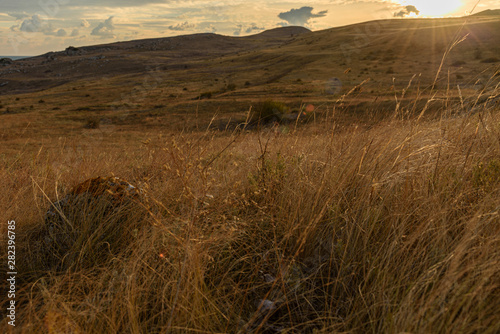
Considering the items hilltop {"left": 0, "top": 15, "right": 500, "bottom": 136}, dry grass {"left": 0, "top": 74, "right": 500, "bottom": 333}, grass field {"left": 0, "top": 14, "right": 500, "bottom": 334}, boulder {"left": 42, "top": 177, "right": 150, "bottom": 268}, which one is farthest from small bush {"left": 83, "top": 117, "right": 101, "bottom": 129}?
boulder {"left": 42, "top": 177, "right": 150, "bottom": 268}

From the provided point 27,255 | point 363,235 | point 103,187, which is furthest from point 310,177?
point 27,255

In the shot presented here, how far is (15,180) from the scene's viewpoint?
331 centimetres

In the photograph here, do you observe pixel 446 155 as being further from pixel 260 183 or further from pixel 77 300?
pixel 77 300

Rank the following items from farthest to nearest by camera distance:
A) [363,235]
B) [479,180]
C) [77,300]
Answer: [479,180], [363,235], [77,300]

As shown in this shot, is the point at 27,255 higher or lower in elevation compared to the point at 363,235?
lower

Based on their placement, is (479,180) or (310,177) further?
(310,177)

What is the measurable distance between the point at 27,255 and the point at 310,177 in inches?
74.6

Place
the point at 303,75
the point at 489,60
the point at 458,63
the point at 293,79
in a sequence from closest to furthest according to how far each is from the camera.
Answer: the point at 489,60
the point at 458,63
the point at 293,79
the point at 303,75

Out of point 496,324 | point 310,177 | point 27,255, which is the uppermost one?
point 310,177

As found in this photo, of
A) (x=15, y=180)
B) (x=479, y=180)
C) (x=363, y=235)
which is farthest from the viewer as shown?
(x=15, y=180)

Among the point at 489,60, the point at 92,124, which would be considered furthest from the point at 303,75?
the point at 92,124

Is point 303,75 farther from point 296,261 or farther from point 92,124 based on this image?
point 296,261

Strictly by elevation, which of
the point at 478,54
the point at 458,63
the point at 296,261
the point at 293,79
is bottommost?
the point at 293,79

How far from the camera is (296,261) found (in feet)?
5.90
